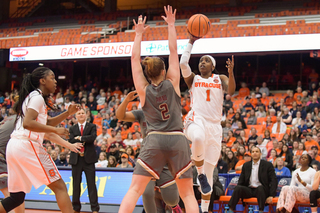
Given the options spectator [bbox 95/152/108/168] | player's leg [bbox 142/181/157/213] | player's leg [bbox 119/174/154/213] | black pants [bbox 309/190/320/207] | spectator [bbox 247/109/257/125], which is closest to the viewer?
player's leg [bbox 119/174/154/213]

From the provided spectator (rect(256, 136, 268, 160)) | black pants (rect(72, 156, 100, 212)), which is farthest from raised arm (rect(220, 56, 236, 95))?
spectator (rect(256, 136, 268, 160))

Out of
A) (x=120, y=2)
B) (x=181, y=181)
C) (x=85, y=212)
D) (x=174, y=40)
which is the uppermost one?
(x=120, y=2)

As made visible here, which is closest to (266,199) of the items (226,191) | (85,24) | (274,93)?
(226,191)

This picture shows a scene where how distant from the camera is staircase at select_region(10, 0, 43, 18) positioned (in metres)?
27.9

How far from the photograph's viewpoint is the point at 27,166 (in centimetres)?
451

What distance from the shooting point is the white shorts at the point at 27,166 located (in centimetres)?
450

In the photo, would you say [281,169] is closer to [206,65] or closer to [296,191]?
[296,191]

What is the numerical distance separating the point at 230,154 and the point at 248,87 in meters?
9.66

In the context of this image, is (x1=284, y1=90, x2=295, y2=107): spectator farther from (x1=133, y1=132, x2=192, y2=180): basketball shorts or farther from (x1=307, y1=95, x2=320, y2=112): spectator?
(x1=133, y1=132, x2=192, y2=180): basketball shorts

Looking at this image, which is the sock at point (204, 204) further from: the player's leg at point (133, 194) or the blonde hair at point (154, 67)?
the blonde hair at point (154, 67)

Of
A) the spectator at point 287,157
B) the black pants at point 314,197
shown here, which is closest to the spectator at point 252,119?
the spectator at point 287,157

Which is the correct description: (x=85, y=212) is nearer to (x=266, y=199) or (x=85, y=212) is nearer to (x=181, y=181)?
(x=266, y=199)

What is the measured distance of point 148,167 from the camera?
156 inches

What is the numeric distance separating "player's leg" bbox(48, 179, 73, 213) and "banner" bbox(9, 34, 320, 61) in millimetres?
13102
